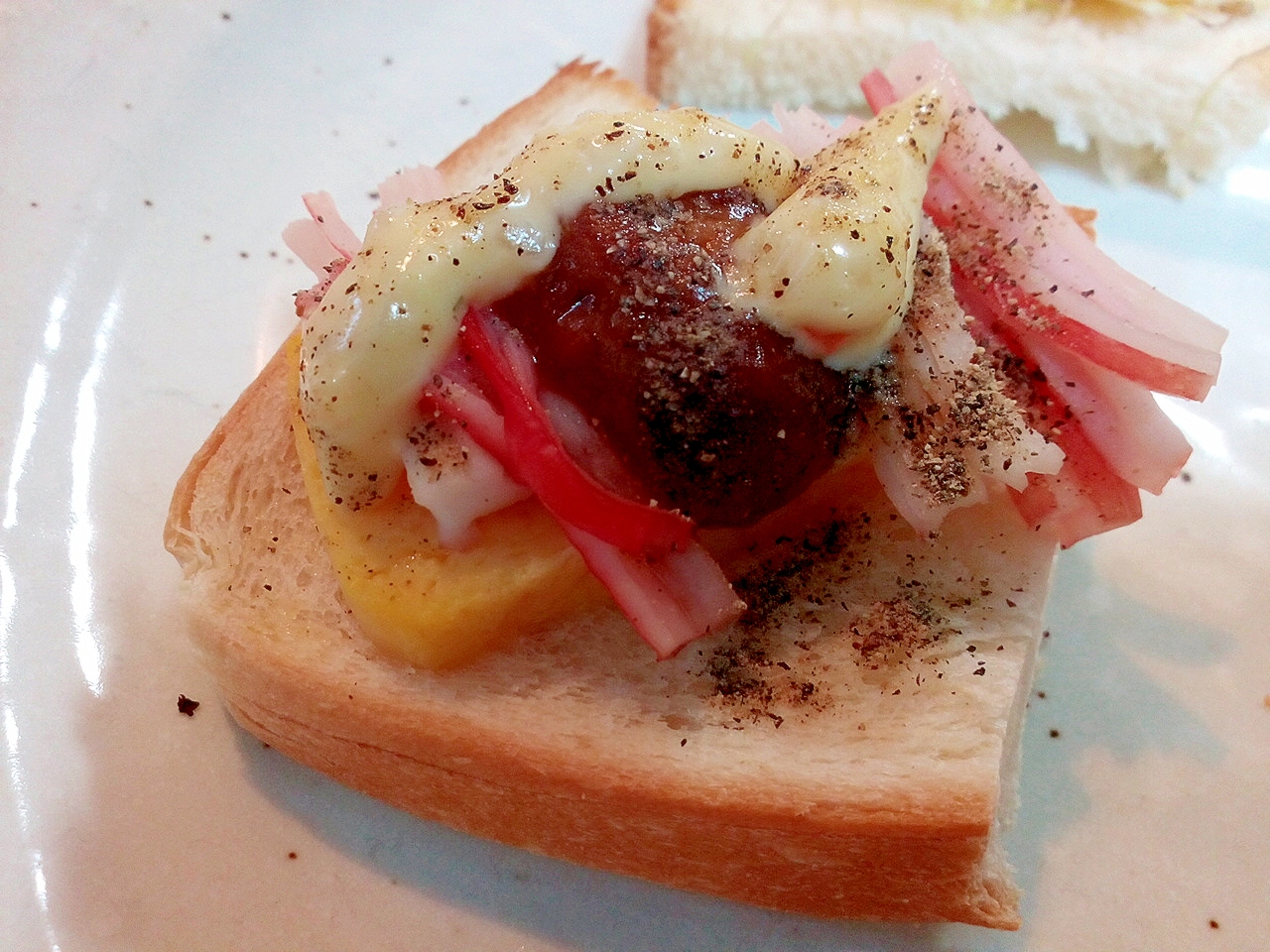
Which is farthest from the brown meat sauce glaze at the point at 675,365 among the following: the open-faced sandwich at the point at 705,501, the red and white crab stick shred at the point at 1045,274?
the red and white crab stick shred at the point at 1045,274

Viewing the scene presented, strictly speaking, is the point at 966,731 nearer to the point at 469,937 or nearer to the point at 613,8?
the point at 469,937

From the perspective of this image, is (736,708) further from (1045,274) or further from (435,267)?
(1045,274)

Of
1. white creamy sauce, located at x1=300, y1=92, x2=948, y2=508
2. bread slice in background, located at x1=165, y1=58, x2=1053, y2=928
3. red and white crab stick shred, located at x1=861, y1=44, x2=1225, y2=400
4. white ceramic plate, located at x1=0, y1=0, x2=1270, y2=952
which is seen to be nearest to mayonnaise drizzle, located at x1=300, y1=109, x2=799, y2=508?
white creamy sauce, located at x1=300, y1=92, x2=948, y2=508

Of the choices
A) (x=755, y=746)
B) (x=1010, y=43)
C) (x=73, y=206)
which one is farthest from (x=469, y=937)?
(x=1010, y=43)

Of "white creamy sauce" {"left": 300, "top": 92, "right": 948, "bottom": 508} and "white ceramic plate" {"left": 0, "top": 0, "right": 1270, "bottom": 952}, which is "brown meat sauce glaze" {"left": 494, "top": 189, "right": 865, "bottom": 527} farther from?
"white ceramic plate" {"left": 0, "top": 0, "right": 1270, "bottom": 952}

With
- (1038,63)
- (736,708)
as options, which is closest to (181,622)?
(736,708)

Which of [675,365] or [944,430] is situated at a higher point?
[675,365]
